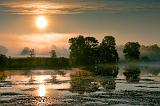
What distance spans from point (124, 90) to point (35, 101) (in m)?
18.3

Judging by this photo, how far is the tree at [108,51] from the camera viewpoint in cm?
17638

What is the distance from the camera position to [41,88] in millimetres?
76625

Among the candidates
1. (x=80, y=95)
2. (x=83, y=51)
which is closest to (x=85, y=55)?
(x=83, y=51)

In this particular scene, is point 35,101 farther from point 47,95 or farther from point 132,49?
point 132,49

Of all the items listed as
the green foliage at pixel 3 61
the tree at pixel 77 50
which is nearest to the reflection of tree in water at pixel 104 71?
the tree at pixel 77 50

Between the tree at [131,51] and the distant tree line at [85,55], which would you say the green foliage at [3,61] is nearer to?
the distant tree line at [85,55]

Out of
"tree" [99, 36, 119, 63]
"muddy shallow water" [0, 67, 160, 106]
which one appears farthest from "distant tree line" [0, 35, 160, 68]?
"muddy shallow water" [0, 67, 160, 106]

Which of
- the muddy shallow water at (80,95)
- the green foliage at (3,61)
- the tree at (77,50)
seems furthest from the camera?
the tree at (77,50)

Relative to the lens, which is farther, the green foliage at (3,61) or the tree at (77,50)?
the tree at (77,50)

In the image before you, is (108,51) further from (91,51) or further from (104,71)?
(104,71)

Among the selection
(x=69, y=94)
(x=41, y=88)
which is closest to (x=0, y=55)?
(x=41, y=88)

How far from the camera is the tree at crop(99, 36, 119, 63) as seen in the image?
176375 millimetres

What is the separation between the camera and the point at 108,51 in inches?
7072

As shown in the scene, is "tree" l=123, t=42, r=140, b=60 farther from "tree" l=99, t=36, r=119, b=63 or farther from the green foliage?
the green foliage
